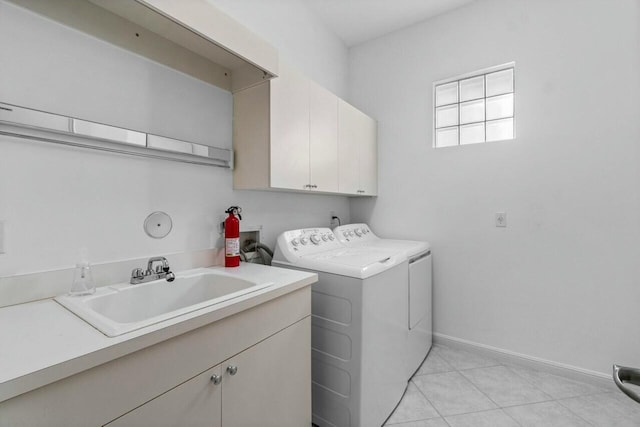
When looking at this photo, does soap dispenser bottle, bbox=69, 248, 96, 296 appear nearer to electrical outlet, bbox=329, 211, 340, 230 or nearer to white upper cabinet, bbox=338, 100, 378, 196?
white upper cabinet, bbox=338, 100, 378, 196

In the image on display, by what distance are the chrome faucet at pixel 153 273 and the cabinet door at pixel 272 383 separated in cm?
56

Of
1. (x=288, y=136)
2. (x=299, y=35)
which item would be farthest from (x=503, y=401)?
(x=299, y=35)

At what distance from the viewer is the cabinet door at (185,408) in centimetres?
71

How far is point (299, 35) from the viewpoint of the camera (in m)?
2.25

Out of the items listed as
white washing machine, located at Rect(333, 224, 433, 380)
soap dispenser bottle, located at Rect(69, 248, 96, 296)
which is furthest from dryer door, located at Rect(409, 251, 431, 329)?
soap dispenser bottle, located at Rect(69, 248, 96, 296)

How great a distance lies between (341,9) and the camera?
7.83ft

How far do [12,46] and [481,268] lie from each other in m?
2.91

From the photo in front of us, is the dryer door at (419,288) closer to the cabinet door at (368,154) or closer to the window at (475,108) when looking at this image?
the cabinet door at (368,154)

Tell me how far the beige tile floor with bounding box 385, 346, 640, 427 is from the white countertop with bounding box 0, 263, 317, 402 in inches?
52.9

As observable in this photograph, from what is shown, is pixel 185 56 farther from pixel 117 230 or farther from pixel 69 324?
pixel 69 324

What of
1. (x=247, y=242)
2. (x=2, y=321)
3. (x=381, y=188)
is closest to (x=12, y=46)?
(x=2, y=321)

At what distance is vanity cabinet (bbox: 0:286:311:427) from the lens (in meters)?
0.60

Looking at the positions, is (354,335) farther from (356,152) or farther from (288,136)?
(356,152)

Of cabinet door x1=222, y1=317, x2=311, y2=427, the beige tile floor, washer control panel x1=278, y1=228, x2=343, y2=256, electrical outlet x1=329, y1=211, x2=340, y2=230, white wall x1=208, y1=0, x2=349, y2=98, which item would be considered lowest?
the beige tile floor
